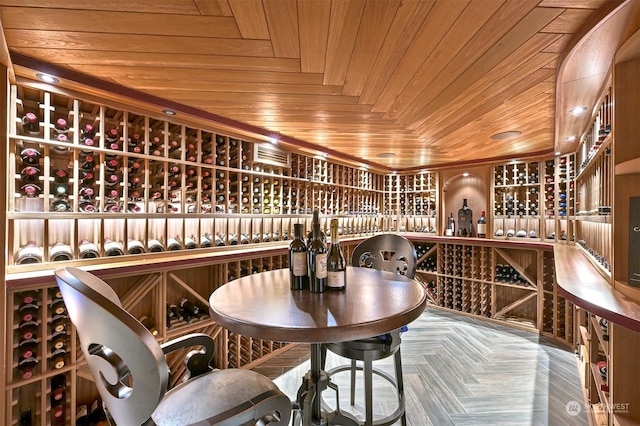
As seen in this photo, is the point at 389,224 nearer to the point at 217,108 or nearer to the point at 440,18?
the point at 217,108

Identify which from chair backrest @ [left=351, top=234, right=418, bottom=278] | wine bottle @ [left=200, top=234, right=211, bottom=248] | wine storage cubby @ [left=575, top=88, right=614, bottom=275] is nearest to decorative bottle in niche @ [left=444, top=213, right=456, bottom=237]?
wine storage cubby @ [left=575, top=88, right=614, bottom=275]

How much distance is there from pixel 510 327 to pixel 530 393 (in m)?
1.56

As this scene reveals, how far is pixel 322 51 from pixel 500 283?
375 cm

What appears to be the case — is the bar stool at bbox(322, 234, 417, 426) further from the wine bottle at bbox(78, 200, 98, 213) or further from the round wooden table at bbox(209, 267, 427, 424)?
the wine bottle at bbox(78, 200, 98, 213)

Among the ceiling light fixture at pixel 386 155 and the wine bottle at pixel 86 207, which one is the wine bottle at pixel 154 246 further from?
the ceiling light fixture at pixel 386 155

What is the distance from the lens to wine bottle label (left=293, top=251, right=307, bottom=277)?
1329 millimetres

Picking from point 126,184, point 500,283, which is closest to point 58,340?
point 126,184

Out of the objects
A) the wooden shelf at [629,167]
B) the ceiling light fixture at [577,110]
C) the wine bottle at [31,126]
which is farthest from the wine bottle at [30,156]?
the ceiling light fixture at [577,110]

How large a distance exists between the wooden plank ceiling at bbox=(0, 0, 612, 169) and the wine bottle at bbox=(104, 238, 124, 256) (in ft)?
3.67

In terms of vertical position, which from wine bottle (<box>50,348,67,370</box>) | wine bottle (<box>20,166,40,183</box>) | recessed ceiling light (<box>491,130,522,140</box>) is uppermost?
recessed ceiling light (<box>491,130,522,140</box>)

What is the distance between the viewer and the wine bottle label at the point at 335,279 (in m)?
1.30

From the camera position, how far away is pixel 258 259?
9.61 ft

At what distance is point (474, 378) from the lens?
→ 8.15 feet

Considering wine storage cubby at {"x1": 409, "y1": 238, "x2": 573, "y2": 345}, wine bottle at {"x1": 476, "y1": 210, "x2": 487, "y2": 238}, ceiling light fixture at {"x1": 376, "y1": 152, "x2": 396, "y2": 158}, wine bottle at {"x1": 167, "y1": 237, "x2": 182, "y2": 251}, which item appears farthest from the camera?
wine bottle at {"x1": 476, "y1": 210, "x2": 487, "y2": 238}
